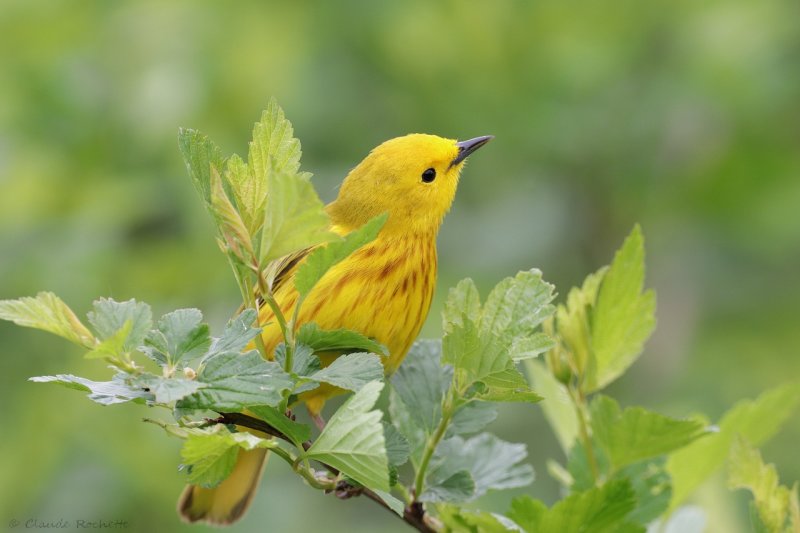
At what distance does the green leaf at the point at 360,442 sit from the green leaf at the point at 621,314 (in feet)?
1.61

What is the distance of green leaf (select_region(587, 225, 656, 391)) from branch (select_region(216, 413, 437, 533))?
13.9 inches

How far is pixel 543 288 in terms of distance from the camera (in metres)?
1.48

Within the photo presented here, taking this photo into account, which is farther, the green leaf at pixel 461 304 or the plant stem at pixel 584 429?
the plant stem at pixel 584 429

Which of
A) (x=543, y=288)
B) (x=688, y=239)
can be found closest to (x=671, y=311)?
(x=688, y=239)

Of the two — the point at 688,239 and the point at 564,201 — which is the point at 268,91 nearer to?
the point at 564,201

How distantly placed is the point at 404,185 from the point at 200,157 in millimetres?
1379

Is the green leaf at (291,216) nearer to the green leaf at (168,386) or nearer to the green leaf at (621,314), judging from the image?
the green leaf at (168,386)

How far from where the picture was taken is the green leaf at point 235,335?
4.40ft

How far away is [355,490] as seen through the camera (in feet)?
5.67

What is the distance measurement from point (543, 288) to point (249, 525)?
9.79 feet

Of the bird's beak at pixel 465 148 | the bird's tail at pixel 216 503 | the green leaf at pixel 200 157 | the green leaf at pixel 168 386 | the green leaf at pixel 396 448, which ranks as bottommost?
the bird's tail at pixel 216 503

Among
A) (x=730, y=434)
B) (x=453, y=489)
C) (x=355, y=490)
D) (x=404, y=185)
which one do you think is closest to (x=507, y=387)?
(x=453, y=489)

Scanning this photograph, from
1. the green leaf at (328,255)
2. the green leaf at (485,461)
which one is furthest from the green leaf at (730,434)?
the green leaf at (328,255)

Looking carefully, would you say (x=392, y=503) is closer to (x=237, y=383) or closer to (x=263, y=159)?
(x=237, y=383)
